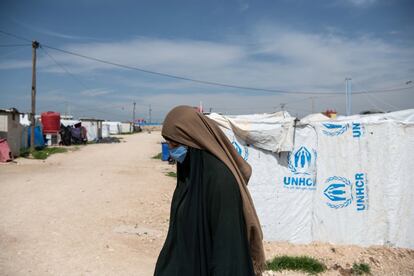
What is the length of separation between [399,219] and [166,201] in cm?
488

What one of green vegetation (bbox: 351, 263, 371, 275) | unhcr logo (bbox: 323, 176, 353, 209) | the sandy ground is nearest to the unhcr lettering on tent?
unhcr logo (bbox: 323, 176, 353, 209)

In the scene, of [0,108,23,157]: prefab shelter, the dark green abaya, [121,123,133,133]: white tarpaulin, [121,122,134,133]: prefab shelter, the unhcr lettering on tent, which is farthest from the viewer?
[121,122,134,133]: prefab shelter

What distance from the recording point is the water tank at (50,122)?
25.2 metres

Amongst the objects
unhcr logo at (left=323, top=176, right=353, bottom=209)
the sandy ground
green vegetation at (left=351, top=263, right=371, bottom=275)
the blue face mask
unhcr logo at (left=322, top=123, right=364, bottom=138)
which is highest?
unhcr logo at (left=322, top=123, right=364, bottom=138)

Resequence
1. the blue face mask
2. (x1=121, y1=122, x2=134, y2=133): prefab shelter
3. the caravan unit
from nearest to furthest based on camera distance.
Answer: the blue face mask
the caravan unit
(x1=121, y1=122, x2=134, y2=133): prefab shelter

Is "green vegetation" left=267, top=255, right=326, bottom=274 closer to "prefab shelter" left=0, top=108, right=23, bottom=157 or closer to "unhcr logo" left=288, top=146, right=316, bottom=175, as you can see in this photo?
"unhcr logo" left=288, top=146, right=316, bottom=175

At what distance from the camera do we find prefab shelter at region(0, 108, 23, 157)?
56.3 feet

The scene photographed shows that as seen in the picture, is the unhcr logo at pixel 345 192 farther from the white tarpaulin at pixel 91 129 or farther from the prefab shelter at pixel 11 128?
the white tarpaulin at pixel 91 129

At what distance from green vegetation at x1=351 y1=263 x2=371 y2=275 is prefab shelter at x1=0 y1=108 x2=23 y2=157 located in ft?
55.6

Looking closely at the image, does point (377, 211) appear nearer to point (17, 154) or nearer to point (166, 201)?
point (166, 201)

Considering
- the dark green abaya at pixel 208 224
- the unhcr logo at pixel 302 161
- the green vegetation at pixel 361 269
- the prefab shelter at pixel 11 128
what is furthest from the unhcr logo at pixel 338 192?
the prefab shelter at pixel 11 128

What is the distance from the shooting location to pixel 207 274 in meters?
1.65

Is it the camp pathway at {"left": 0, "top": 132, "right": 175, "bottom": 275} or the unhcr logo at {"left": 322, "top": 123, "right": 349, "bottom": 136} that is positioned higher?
the unhcr logo at {"left": 322, "top": 123, "right": 349, "bottom": 136}

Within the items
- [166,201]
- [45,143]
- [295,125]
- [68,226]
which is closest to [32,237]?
[68,226]
